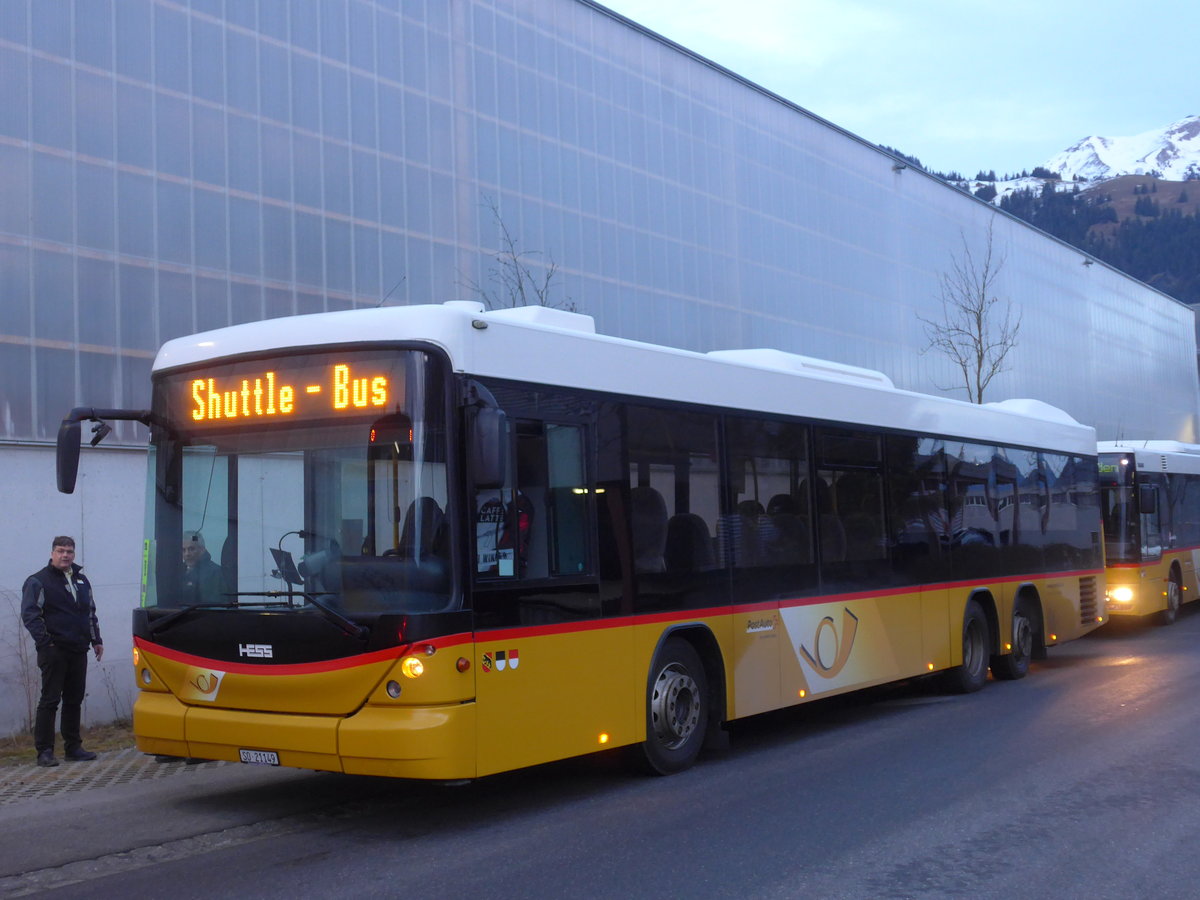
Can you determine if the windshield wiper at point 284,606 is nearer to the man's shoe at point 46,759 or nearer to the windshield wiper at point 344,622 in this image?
the windshield wiper at point 344,622

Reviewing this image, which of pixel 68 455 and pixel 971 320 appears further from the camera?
pixel 971 320

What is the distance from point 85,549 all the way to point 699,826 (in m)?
8.18

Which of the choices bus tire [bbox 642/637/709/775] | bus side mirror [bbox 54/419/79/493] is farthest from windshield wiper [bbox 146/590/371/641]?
bus tire [bbox 642/637/709/775]

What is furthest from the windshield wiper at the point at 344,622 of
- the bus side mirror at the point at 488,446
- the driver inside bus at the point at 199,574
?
the bus side mirror at the point at 488,446

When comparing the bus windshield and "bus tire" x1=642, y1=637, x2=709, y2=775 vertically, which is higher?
the bus windshield

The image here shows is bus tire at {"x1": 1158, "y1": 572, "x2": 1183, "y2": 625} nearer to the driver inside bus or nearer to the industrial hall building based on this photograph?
the industrial hall building

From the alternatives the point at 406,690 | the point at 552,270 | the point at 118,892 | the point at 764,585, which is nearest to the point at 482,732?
the point at 406,690

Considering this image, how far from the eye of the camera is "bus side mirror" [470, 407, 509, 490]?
6.99 m

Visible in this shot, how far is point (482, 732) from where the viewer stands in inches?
282

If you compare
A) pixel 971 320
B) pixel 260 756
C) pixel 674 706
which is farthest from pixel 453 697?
pixel 971 320

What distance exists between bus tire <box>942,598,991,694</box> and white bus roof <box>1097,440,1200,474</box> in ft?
26.8

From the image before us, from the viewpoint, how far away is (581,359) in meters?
8.36

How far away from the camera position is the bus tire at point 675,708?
8680 millimetres

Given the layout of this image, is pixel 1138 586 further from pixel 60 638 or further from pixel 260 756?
pixel 260 756
